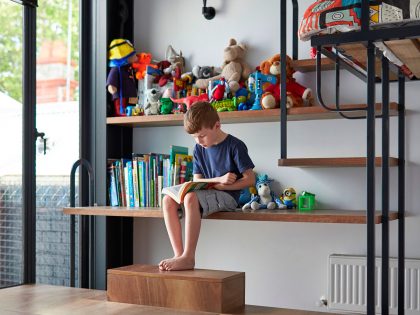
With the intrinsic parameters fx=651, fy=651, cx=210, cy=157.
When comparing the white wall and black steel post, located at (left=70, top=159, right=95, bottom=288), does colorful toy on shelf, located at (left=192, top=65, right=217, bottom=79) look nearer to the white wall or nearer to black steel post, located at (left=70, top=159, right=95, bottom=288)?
the white wall

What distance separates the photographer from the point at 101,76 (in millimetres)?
3619

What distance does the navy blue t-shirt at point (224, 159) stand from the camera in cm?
296

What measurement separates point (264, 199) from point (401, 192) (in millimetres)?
667

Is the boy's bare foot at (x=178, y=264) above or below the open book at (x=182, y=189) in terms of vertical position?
below

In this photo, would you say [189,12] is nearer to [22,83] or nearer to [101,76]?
[101,76]

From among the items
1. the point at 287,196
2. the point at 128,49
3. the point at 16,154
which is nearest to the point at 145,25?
the point at 128,49

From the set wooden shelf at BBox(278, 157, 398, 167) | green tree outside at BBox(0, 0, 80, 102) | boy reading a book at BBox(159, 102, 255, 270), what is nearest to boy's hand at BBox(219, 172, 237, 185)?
boy reading a book at BBox(159, 102, 255, 270)

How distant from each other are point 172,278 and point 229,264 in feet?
2.62

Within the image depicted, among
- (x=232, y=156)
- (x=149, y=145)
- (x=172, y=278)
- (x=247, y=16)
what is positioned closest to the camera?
(x=172, y=278)

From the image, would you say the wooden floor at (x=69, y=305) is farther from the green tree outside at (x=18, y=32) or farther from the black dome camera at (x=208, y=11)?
the black dome camera at (x=208, y=11)

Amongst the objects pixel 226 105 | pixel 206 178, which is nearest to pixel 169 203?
pixel 206 178

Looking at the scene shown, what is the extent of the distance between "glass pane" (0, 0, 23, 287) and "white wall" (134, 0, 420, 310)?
2.28ft

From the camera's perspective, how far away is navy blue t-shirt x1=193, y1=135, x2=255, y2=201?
2965 mm

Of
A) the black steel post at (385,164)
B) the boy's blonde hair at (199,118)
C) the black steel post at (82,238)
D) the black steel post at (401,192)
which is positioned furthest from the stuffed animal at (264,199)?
the black steel post at (82,238)
